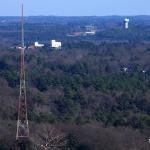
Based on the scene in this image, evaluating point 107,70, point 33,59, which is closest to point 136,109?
point 107,70

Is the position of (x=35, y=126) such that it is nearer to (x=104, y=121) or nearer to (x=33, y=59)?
(x=104, y=121)

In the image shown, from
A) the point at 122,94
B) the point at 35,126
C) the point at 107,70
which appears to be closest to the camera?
the point at 35,126

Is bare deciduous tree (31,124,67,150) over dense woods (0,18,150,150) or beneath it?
over

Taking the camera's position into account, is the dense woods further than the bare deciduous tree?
Yes

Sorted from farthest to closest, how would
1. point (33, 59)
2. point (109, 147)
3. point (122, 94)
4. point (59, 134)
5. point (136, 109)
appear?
point (33, 59), point (122, 94), point (136, 109), point (59, 134), point (109, 147)

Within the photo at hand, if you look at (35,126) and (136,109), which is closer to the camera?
(35,126)

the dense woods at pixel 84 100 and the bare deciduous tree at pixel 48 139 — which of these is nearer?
the bare deciduous tree at pixel 48 139

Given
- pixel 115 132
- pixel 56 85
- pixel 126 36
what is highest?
pixel 115 132

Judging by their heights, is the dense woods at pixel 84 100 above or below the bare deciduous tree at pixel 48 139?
below

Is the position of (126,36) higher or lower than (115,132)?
lower

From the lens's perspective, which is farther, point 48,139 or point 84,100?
point 84,100

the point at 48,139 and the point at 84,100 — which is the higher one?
the point at 48,139
